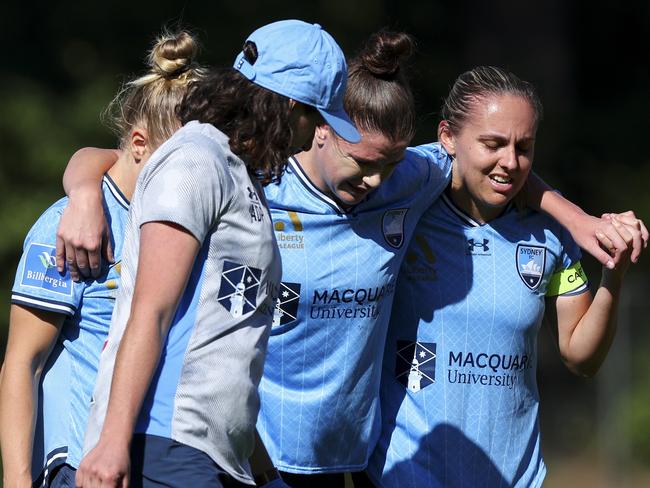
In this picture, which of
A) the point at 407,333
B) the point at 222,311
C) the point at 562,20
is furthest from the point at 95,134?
the point at 222,311

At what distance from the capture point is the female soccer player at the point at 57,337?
3.15m

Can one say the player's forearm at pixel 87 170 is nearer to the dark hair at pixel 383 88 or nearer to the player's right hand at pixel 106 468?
the dark hair at pixel 383 88

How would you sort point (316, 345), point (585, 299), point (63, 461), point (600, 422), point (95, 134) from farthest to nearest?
point (95, 134) < point (600, 422) < point (585, 299) < point (316, 345) < point (63, 461)

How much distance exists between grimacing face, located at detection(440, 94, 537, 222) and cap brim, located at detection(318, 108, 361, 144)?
2.77ft

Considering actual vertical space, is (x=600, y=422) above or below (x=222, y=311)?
above

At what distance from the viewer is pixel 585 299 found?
154 inches

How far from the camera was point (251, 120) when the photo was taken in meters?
2.73

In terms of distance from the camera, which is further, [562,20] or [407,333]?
[562,20]

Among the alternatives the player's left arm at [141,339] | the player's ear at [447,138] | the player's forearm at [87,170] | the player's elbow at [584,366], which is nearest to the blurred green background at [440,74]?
the player's elbow at [584,366]

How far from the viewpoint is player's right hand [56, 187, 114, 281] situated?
3.13m

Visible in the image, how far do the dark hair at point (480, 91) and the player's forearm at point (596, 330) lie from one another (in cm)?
57

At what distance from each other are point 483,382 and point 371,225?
62cm

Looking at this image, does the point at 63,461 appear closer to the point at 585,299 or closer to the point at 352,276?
the point at 352,276

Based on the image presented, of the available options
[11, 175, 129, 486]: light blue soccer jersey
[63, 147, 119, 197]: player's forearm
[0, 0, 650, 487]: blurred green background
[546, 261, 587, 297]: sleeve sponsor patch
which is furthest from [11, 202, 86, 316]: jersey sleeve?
[0, 0, 650, 487]: blurred green background
